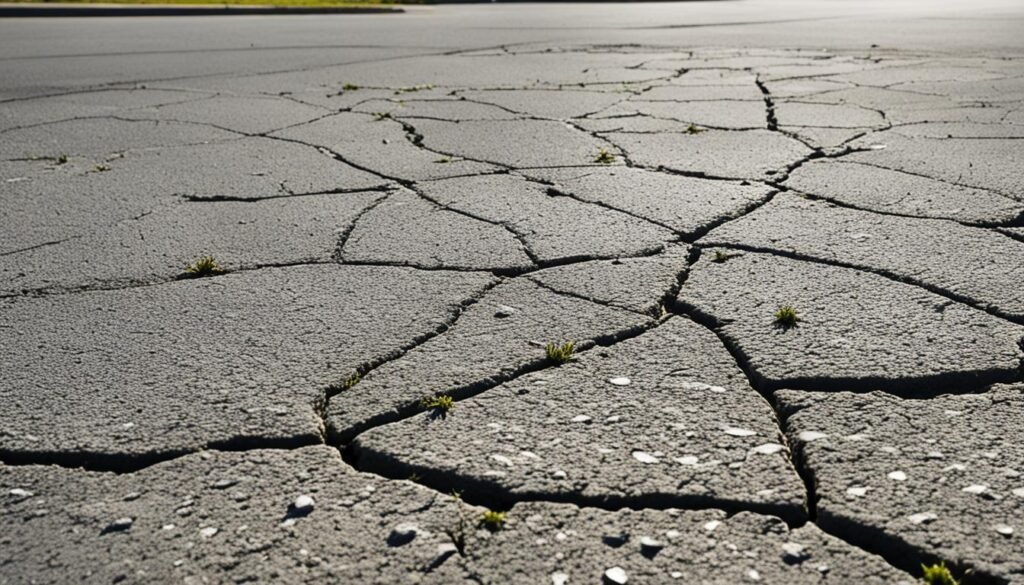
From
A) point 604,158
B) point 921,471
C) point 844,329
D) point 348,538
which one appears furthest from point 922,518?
point 604,158

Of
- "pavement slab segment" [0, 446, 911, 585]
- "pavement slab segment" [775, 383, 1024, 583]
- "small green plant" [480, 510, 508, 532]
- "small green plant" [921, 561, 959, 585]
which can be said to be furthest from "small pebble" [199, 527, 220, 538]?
"small green plant" [921, 561, 959, 585]

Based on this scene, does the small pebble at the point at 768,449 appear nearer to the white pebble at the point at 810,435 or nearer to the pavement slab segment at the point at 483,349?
the white pebble at the point at 810,435

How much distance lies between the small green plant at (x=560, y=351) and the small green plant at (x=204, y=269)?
1322 mm

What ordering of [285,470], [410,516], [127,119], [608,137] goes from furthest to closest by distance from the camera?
[127,119]
[608,137]
[285,470]
[410,516]

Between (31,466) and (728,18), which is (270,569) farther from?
(728,18)

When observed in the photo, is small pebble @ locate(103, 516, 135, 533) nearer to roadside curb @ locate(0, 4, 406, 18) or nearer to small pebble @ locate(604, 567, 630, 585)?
small pebble @ locate(604, 567, 630, 585)

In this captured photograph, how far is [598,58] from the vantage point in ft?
30.8

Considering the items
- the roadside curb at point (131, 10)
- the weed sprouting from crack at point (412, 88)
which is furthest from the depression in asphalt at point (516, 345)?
the roadside curb at point (131, 10)

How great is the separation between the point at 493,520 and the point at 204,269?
1914mm

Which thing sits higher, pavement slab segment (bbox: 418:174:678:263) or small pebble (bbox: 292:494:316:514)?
small pebble (bbox: 292:494:316:514)

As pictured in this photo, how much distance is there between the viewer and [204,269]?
11.8 feet

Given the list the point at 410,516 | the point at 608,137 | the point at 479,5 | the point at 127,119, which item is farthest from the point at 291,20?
the point at 410,516

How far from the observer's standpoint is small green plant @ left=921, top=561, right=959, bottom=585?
184 centimetres

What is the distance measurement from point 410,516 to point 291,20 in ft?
44.1
